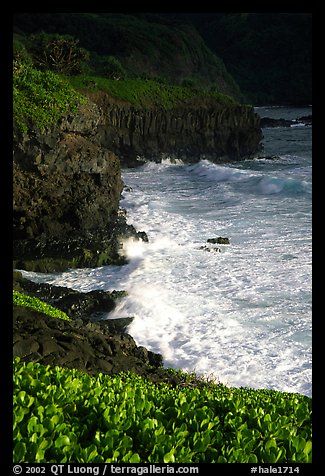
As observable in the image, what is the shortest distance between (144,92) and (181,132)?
16.0ft

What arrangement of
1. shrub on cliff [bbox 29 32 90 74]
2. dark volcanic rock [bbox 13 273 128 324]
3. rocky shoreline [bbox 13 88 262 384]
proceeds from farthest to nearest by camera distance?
shrub on cliff [bbox 29 32 90 74], dark volcanic rock [bbox 13 273 128 324], rocky shoreline [bbox 13 88 262 384]

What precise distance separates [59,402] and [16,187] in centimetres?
1575

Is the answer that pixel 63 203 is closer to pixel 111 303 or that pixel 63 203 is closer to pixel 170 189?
pixel 111 303

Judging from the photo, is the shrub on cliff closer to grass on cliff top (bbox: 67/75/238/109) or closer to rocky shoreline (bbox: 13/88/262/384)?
grass on cliff top (bbox: 67/75/238/109)

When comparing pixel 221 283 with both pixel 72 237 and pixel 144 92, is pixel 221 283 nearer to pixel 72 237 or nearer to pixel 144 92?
pixel 72 237

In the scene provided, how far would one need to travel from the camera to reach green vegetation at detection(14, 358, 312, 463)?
3.52 meters

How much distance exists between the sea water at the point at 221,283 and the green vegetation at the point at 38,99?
5.90m

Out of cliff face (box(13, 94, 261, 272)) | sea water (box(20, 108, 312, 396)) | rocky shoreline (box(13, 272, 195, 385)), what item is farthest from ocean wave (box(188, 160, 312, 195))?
rocky shoreline (box(13, 272, 195, 385))

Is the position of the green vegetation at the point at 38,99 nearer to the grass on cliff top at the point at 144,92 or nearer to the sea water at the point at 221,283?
the sea water at the point at 221,283

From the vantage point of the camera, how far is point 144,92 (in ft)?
141

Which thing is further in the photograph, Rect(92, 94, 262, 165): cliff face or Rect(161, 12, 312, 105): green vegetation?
Rect(161, 12, 312, 105): green vegetation

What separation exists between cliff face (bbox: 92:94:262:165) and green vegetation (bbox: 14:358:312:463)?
35.1 metres

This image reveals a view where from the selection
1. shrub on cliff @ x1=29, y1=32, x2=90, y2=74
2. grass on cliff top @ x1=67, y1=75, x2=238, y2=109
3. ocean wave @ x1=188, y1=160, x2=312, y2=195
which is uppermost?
shrub on cliff @ x1=29, y1=32, x2=90, y2=74

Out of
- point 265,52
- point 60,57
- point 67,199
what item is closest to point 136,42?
point 265,52
